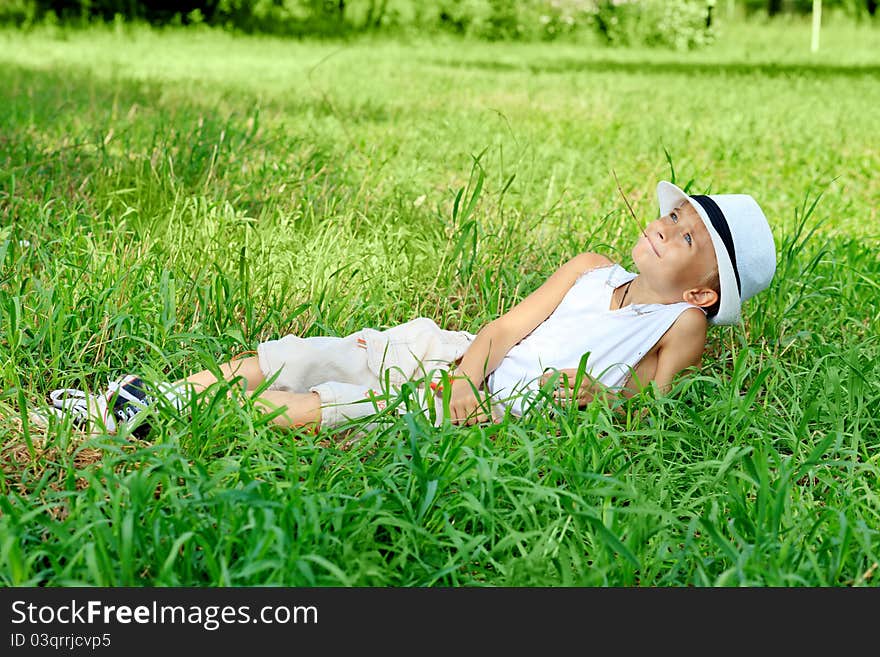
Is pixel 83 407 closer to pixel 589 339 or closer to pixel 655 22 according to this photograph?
pixel 589 339

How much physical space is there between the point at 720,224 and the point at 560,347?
0.53 metres

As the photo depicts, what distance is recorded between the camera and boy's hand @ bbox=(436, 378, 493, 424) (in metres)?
2.79

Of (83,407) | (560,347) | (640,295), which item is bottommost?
(83,407)

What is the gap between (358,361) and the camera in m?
3.03

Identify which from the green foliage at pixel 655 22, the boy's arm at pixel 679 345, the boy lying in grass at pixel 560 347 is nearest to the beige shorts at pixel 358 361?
the boy lying in grass at pixel 560 347

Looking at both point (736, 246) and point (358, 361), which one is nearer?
point (736, 246)

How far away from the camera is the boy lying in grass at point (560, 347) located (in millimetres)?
2812

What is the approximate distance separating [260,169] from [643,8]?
53.1ft

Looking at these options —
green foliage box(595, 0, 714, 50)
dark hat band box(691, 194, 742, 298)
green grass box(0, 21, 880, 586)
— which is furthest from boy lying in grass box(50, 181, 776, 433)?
green foliage box(595, 0, 714, 50)

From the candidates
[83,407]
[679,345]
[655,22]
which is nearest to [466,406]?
[679,345]

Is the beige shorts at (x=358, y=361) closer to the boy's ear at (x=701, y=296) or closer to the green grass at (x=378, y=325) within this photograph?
the green grass at (x=378, y=325)

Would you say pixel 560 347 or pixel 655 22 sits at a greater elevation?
pixel 655 22

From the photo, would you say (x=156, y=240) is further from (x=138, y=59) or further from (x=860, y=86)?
(x=860, y=86)
